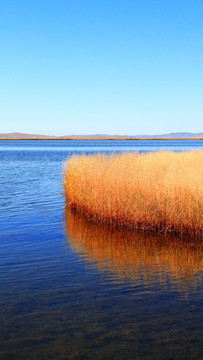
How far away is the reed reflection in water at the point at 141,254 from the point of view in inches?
313

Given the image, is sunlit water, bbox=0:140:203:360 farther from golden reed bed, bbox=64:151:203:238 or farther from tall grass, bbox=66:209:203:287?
golden reed bed, bbox=64:151:203:238

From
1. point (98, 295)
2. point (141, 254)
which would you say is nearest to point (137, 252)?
point (141, 254)

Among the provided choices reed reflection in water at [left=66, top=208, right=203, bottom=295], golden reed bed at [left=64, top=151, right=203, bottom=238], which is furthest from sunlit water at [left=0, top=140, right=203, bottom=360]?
golden reed bed at [left=64, top=151, right=203, bottom=238]

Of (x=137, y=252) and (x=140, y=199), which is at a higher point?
(x=140, y=199)

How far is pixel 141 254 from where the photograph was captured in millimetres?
9688

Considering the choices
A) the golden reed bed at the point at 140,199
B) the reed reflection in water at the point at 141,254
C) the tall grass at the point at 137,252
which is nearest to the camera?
the reed reflection in water at the point at 141,254

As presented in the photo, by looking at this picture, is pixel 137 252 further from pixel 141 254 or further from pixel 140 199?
pixel 140 199

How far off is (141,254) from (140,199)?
9.27 ft

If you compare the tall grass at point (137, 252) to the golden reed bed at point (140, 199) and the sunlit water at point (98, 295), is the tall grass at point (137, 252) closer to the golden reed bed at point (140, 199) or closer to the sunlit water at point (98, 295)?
the sunlit water at point (98, 295)

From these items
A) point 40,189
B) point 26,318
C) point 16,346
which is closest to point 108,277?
point 26,318

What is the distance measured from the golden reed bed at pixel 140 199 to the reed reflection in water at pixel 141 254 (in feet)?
1.51

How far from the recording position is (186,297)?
6.88 m

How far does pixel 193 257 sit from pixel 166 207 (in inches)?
93.5

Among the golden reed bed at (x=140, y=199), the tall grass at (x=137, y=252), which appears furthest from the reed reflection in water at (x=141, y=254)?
the golden reed bed at (x=140, y=199)
